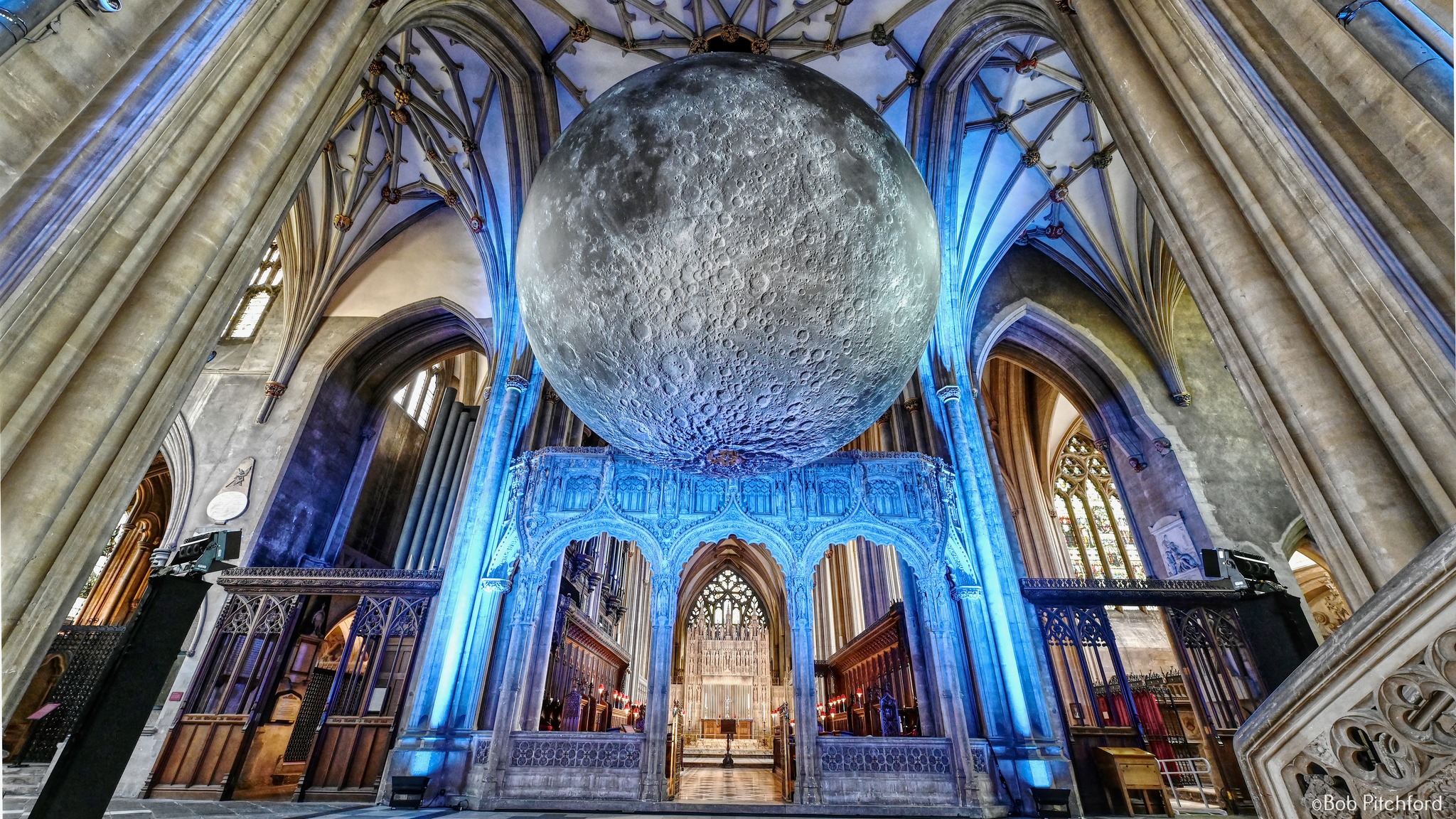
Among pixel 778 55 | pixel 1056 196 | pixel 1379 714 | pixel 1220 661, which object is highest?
pixel 1056 196

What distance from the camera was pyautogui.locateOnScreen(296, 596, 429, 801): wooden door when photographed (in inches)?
309

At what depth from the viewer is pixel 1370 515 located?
9.07ft

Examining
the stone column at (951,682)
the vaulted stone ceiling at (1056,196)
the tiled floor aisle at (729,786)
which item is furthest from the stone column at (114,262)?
the vaulted stone ceiling at (1056,196)

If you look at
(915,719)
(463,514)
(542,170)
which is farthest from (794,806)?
(542,170)

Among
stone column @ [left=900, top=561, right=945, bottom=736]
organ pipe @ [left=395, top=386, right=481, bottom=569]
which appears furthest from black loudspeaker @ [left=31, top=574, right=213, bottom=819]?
organ pipe @ [left=395, top=386, right=481, bottom=569]

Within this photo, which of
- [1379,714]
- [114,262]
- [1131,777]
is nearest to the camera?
[1379,714]

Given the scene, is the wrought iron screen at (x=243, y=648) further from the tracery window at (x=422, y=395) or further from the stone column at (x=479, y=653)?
the tracery window at (x=422, y=395)

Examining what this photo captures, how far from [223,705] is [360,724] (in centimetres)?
231

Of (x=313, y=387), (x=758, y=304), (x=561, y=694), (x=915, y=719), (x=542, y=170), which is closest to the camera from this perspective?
(x=758, y=304)

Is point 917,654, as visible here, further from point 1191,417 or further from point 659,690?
point 1191,417

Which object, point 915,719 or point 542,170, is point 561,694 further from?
point 542,170

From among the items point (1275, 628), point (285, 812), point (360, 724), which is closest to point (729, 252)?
point (1275, 628)

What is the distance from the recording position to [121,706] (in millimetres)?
3639

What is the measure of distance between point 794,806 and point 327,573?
7.33 metres
